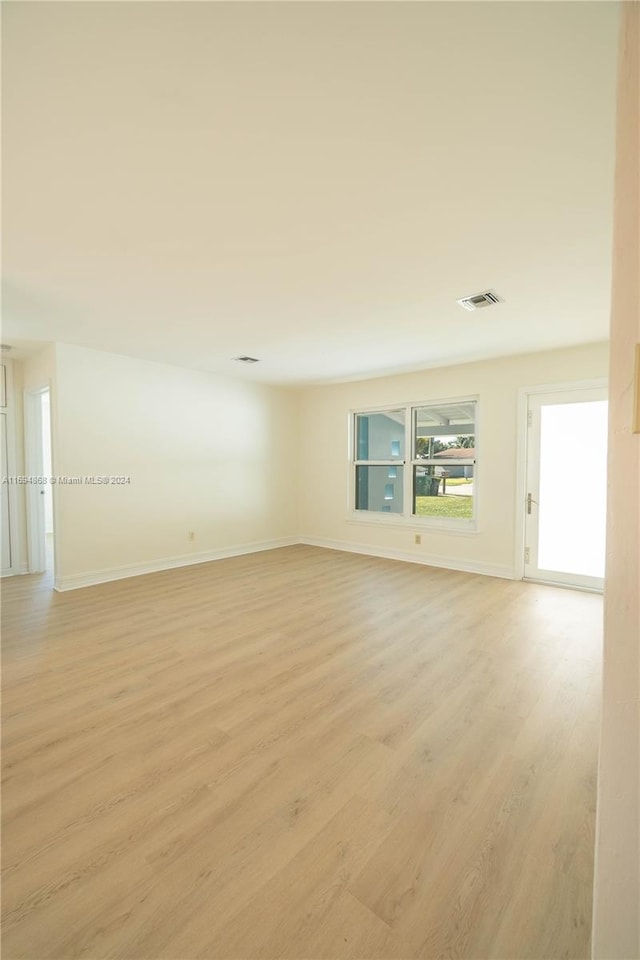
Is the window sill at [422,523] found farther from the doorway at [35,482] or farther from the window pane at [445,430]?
the doorway at [35,482]

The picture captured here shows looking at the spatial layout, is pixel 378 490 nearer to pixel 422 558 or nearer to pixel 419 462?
pixel 419 462

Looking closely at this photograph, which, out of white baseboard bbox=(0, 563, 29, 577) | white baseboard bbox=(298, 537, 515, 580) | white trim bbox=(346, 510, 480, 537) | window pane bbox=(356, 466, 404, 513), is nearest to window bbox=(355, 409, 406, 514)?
window pane bbox=(356, 466, 404, 513)

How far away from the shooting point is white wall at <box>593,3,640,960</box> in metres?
0.73

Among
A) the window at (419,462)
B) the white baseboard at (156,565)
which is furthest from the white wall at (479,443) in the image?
the white baseboard at (156,565)

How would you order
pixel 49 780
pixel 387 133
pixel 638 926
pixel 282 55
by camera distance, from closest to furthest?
pixel 638 926 → pixel 282 55 → pixel 387 133 → pixel 49 780

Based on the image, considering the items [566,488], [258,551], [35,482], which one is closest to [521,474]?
[566,488]

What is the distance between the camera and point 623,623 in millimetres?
751

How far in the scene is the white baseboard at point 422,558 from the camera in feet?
15.2

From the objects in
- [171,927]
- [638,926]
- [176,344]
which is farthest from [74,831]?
[176,344]

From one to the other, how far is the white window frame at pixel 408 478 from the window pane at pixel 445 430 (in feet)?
0.21

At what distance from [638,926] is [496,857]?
2.51 ft

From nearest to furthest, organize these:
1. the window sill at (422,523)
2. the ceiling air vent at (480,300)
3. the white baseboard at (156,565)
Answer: the ceiling air vent at (480,300), the white baseboard at (156,565), the window sill at (422,523)

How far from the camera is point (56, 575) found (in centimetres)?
410

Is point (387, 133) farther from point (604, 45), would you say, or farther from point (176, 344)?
point (176, 344)
